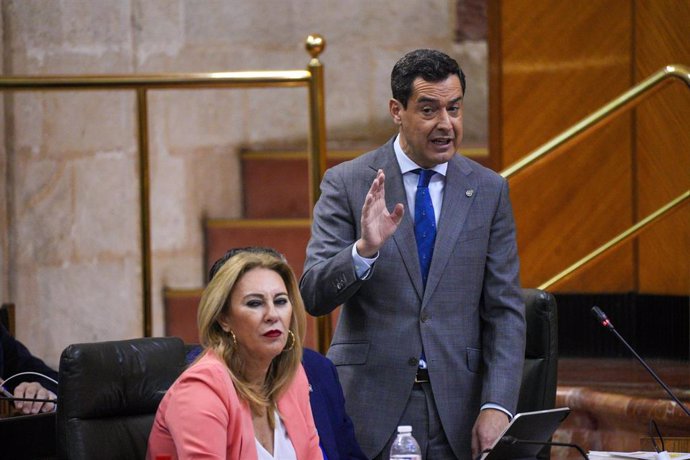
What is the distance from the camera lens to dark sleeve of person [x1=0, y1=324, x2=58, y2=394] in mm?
3613

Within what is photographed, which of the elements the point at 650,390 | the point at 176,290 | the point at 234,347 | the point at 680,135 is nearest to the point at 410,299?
the point at 234,347

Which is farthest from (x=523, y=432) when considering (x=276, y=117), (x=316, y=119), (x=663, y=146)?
(x=276, y=117)

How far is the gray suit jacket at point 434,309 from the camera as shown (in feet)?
9.38

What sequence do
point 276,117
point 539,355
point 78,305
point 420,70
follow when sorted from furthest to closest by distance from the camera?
1. point 276,117
2. point 78,305
3. point 539,355
4. point 420,70

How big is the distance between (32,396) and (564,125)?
10.1 feet

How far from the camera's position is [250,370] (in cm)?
266

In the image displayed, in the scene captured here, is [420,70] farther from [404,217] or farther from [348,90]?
[348,90]

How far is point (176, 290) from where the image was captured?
6188 millimetres

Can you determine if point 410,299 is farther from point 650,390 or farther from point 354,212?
point 650,390

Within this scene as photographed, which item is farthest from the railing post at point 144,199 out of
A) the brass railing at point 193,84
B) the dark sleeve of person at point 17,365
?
the dark sleeve of person at point 17,365

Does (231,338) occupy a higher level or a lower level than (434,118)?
lower

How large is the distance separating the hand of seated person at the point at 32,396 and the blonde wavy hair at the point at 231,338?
870 millimetres

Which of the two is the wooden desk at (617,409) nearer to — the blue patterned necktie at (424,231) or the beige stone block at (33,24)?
the blue patterned necktie at (424,231)

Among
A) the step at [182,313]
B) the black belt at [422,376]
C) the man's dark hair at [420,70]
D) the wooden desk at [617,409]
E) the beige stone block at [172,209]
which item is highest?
the man's dark hair at [420,70]
